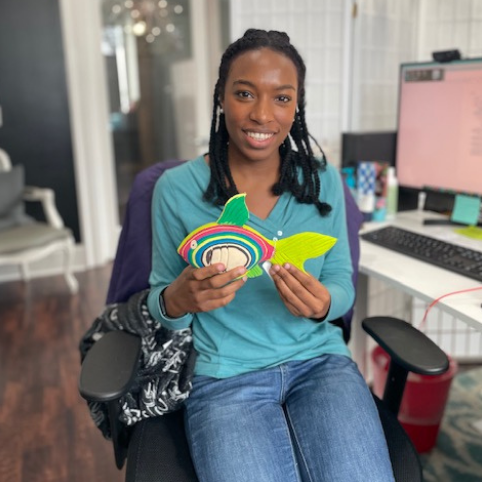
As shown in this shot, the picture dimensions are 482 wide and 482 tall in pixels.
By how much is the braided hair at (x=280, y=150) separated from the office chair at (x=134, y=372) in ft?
0.60

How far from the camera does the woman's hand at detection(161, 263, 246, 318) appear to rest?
0.96 m

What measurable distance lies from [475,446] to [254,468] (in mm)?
1230

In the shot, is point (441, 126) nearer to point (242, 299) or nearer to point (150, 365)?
point (242, 299)

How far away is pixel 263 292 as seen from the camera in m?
1.17

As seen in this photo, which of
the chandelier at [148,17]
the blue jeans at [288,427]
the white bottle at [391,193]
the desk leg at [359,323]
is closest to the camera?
the blue jeans at [288,427]

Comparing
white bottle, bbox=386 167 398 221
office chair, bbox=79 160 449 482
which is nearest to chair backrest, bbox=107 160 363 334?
office chair, bbox=79 160 449 482

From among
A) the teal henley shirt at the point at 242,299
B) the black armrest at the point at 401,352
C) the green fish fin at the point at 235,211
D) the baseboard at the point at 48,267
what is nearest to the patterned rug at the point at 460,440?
the black armrest at the point at 401,352

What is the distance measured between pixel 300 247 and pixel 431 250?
611 millimetres

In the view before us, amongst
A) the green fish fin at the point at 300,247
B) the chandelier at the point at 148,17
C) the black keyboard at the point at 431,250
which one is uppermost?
the chandelier at the point at 148,17

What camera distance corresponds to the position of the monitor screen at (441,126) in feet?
5.22

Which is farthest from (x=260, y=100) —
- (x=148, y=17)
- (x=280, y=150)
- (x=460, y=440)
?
(x=148, y=17)

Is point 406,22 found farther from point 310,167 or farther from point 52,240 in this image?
point 52,240

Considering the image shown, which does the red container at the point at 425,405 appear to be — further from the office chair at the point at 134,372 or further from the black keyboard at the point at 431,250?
the office chair at the point at 134,372

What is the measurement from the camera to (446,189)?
172cm
